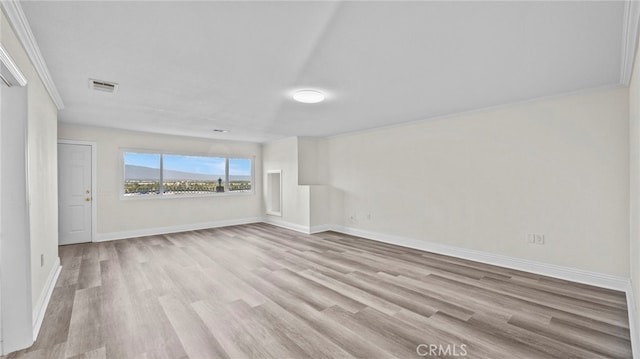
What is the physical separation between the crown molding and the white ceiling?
47mm

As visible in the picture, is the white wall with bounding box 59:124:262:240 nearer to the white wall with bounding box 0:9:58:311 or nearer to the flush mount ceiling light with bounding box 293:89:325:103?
the white wall with bounding box 0:9:58:311

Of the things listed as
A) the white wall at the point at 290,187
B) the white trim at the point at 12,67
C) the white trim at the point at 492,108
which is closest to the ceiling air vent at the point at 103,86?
the white trim at the point at 12,67

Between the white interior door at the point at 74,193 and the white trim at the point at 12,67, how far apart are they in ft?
12.8

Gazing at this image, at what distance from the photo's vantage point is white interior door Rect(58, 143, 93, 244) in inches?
195

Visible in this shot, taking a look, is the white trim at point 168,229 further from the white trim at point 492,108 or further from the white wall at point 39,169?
the white trim at point 492,108

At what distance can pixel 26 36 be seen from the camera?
1.95m

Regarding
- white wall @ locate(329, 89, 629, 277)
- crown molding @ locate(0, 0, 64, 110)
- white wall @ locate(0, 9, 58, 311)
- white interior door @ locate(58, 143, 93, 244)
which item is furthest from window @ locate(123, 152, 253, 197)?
white wall @ locate(329, 89, 629, 277)

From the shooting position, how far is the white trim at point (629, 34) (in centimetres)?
161

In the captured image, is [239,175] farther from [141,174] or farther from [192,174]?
[141,174]

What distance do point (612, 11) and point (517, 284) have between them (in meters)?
2.71

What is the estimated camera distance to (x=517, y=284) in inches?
122

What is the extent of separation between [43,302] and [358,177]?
4920 mm

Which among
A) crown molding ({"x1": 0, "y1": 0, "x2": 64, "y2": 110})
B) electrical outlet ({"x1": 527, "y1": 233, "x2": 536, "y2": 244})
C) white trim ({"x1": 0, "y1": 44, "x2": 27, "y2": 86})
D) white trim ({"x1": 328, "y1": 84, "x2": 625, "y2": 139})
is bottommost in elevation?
electrical outlet ({"x1": 527, "y1": 233, "x2": 536, "y2": 244})

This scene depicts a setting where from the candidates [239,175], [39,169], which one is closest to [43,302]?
[39,169]
